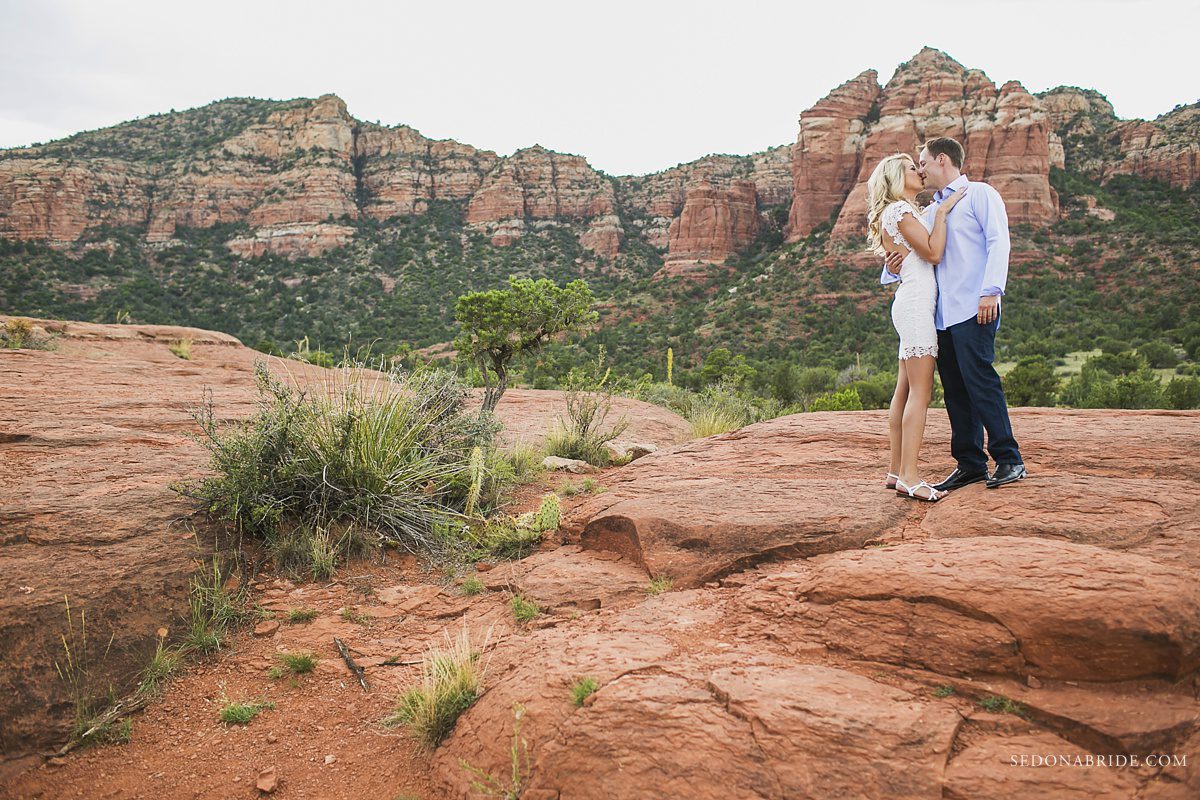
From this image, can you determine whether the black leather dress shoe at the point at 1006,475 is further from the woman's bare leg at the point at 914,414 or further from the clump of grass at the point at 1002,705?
the clump of grass at the point at 1002,705

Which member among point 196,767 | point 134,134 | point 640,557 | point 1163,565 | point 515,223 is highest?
point 134,134

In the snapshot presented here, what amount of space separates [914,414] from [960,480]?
508 mm

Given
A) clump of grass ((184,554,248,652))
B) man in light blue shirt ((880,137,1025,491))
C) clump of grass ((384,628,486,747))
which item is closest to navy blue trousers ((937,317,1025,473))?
man in light blue shirt ((880,137,1025,491))

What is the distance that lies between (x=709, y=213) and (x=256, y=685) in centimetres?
5887

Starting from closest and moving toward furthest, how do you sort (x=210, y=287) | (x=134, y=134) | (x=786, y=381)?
(x=786, y=381) → (x=210, y=287) → (x=134, y=134)

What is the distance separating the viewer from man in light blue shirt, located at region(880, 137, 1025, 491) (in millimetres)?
3896

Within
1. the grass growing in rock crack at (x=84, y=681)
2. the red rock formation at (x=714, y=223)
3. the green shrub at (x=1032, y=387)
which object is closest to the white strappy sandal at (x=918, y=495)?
the grass growing in rock crack at (x=84, y=681)

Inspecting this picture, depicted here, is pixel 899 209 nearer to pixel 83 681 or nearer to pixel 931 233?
pixel 931 233

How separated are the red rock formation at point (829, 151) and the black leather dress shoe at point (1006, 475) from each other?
2051 inches

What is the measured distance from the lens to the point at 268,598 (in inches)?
168

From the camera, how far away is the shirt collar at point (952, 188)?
4.16 meters

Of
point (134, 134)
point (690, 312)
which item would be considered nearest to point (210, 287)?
point (134, 134)

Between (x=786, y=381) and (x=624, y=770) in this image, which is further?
(x=786, y=381)

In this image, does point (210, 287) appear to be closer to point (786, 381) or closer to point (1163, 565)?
point (786, 381)
